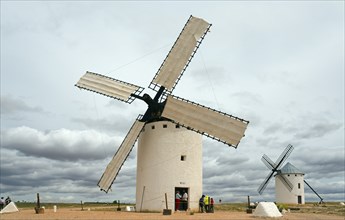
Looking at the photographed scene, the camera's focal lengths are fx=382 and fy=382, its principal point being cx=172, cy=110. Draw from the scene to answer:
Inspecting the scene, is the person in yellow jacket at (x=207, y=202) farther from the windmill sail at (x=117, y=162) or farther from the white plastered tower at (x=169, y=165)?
the windmill sail at (x=117, y=162)

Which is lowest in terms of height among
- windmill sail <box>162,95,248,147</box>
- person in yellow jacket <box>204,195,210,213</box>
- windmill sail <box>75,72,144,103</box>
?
person in yellow jacket <box>204,195,210,213</box>

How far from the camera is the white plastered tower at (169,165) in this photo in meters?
31.7

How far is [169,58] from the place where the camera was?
1278 inches

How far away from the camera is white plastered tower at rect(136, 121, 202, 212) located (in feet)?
104

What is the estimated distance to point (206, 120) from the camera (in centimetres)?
3067

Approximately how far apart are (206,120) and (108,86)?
31.3 ft

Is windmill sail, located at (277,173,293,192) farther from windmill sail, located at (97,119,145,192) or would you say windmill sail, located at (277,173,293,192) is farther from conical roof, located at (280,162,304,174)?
windmill sail, located at (97,119,145,192)

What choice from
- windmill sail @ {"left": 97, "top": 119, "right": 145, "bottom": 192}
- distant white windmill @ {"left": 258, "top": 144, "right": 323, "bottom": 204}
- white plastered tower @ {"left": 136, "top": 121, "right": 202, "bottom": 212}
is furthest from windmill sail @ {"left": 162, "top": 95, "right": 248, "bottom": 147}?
distant white windmill @ {"left": 258, "top": 144, "right": 323, "bottom": 204}

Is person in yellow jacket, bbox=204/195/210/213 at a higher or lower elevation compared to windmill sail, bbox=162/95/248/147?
lower

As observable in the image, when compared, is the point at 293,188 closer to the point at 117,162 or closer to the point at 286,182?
the point at 286,182

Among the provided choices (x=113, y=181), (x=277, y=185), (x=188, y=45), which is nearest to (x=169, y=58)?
(x=188, y=45)

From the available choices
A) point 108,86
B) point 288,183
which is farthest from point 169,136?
point 288,183

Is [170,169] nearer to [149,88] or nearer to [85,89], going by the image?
[149,88]

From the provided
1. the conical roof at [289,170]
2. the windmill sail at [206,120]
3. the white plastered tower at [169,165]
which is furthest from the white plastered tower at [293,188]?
the windmill sail at [206,120]
